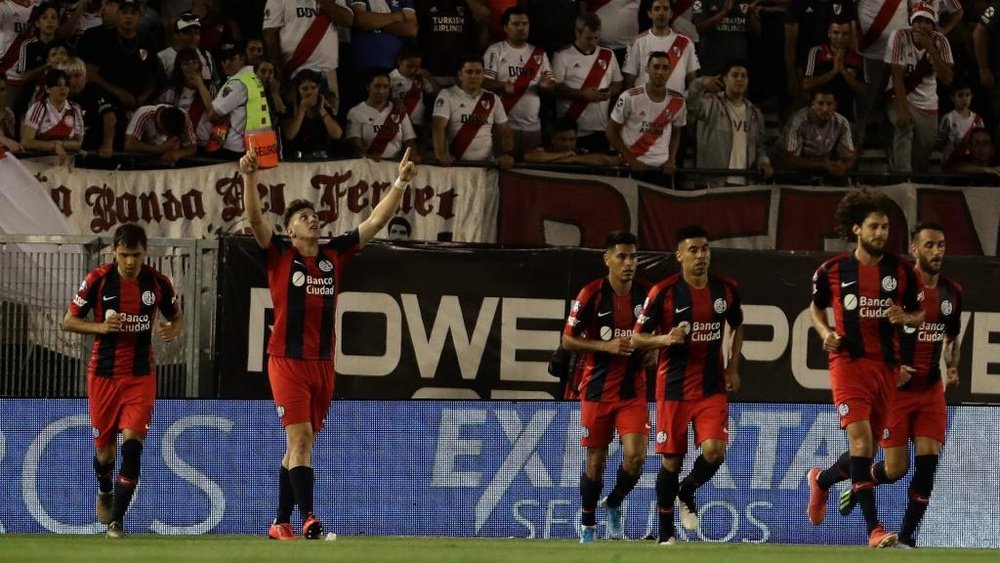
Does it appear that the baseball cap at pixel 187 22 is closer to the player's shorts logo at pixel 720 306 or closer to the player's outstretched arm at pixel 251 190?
the player's outstretched arm at pixel 251 190

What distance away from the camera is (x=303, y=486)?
1134 centimetres

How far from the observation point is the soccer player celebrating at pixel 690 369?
12.2 m

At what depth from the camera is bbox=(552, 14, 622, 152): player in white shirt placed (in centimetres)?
1789

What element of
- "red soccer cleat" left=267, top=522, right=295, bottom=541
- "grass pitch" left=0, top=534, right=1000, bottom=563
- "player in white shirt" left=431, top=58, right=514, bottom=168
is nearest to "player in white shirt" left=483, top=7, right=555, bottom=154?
"player in white shirt" left=431, top=58, right=514, bottom=168

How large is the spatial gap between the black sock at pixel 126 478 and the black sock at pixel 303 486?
1.54 m

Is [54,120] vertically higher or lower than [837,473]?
higher

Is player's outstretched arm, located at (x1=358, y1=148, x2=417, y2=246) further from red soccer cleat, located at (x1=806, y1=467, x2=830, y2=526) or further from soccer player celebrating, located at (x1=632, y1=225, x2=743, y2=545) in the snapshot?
red soccer cleat, located at (x1=806, y1=467, x2=830, y2=526)

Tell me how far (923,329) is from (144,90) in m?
8.19

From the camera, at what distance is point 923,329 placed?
488 inches

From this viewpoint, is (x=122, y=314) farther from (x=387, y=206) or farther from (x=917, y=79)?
(x=917, y=79)

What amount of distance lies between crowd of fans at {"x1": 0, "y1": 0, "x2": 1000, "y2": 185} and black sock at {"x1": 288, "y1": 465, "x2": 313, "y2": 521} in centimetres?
558

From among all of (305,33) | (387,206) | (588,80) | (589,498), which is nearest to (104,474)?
(387,206)

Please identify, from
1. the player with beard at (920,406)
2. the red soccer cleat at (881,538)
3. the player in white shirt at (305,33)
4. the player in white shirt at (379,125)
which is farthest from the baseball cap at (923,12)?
the red soccer cleat at (881,538)

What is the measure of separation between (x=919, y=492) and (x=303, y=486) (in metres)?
4.25
